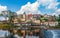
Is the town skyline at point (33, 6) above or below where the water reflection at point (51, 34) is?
above

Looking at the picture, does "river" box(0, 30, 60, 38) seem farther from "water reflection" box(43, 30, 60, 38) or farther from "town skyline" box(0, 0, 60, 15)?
"town skyline" box(0, 0, 60, 15)

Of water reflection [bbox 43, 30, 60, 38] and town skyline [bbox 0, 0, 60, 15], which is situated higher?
town skyline [bbox 0, 0, 60, 15]

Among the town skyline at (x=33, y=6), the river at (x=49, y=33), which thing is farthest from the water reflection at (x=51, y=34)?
the town skyline at (x=33, y=6)

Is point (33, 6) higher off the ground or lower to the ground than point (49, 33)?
higher

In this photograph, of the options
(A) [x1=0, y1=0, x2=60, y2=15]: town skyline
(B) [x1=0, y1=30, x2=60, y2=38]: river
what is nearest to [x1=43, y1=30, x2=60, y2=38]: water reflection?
(B) [x1=0, y1=30, x2=60, y2=38]: river

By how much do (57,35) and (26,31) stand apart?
1.43ft

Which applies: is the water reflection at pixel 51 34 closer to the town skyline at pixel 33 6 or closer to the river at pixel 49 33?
the river at pixel 49 33

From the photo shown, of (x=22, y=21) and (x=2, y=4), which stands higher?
(x=2, y=4)

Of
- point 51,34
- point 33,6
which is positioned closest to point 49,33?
point 51,34

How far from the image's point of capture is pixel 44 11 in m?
2.04

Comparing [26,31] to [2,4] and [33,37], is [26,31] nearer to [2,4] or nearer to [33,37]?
[33,37]

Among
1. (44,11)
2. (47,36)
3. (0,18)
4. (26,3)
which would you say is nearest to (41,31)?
(47,36)

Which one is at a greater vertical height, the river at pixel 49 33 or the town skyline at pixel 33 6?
the town skyline at pixel 33 6

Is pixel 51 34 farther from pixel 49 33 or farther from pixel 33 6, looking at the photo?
pixel 33 6
